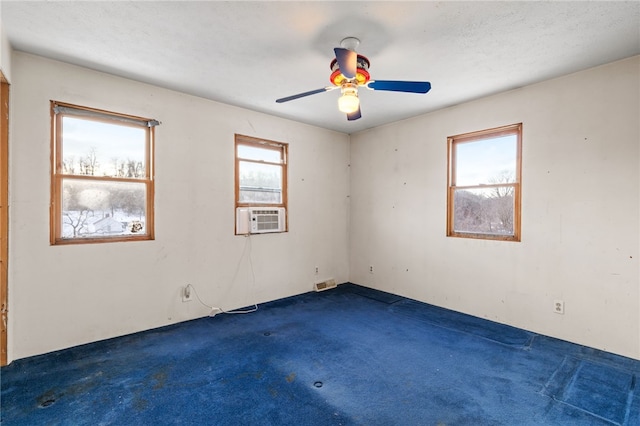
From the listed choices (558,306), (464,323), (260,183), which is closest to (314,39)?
(260,183)

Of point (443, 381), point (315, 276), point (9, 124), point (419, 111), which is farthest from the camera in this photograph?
point (315, 276)

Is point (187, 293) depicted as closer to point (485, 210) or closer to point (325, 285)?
point (325, 285)

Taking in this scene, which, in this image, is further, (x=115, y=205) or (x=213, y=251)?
(x=213, y=251)

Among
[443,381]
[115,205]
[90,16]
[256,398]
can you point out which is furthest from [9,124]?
[443,381]

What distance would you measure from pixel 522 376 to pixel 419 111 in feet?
10.6

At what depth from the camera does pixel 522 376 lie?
96.1 inches

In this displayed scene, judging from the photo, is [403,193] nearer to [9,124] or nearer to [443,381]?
[443,381]

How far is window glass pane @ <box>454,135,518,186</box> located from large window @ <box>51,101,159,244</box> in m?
3.79

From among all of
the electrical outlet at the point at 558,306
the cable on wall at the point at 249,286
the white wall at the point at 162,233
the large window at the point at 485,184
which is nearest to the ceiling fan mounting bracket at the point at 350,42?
the white wall at the point at 162,233

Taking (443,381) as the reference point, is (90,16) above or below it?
above

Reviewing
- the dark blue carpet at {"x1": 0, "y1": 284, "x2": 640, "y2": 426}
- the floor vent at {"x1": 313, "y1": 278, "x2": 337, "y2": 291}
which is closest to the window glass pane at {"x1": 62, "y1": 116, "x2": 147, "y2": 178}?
the dark blue carpet at {"x1": 0, "y1": 284, "x2": 640, "y2": 426}

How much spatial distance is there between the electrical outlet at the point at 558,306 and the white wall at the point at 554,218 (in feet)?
0.16

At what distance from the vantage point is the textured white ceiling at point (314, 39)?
2.06 metres

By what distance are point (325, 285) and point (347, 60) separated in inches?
147
